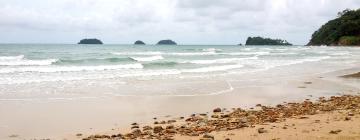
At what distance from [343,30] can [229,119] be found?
4409 inches

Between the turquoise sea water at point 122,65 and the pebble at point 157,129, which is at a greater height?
the pebble at point 157,129

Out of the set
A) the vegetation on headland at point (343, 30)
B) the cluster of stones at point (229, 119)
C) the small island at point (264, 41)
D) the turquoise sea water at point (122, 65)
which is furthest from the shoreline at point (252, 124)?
the small island at point (264, 41)

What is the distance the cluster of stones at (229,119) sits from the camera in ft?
27.1

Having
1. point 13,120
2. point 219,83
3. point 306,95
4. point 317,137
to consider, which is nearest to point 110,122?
point 13,120

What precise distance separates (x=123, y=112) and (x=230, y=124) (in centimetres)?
333

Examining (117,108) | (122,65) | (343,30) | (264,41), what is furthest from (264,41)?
Result: (117,108)

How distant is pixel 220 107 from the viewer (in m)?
12.0

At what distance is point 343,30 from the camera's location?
11338 cm

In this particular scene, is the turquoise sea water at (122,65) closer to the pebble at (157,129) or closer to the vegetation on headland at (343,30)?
the pebble at (157,129)

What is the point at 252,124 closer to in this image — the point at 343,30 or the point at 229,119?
the point at 229,119

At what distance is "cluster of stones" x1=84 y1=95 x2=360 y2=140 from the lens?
8.27 m

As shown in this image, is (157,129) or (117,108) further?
(117,108)

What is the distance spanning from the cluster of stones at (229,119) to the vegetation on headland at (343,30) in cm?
10144

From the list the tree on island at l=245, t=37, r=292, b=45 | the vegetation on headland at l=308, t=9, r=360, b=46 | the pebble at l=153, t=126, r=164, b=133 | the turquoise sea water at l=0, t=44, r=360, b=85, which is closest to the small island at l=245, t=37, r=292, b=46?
the tree on island at l=245, t=37, r=292, b=45
